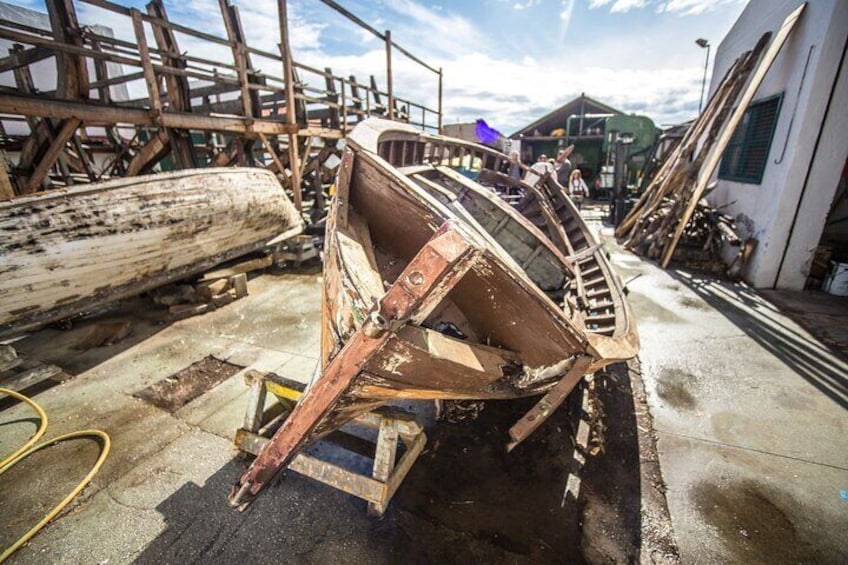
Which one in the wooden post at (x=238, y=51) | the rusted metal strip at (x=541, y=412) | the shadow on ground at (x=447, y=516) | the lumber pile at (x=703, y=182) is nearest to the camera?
the shadow on ground at (x=447, y=516)

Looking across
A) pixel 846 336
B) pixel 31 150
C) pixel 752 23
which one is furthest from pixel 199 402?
pixel 752 23

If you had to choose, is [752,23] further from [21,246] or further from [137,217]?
[21,246]

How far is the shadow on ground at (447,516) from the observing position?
6.26 feet

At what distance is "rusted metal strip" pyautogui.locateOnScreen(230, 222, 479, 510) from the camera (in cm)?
129

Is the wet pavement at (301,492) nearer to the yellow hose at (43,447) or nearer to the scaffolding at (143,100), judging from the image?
the yellow hose at (43,447)

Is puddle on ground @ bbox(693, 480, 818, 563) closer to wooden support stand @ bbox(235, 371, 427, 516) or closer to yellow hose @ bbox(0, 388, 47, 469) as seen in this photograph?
wooden support stand @ bbox(235, 371, 427, 516)

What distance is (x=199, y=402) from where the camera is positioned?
123 inches

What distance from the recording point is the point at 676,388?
3373mm

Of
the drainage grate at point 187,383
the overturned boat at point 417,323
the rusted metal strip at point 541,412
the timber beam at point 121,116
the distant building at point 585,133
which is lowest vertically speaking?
the drainage grate at point 187,383

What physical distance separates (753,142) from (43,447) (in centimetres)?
1065

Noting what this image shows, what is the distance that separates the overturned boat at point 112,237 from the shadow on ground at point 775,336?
7139 millimetres

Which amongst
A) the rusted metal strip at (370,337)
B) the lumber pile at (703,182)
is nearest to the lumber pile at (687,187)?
the lumber pile at (703,182)

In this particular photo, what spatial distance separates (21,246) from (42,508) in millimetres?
2296

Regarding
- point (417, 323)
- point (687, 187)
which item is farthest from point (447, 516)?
point (687, 187)
